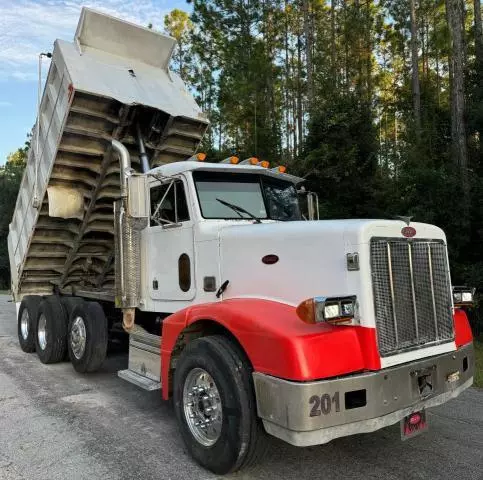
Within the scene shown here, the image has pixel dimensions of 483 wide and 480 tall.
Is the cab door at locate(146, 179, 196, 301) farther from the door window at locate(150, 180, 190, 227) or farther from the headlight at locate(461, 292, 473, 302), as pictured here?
→ the headlight at locate(461, 292, 473, 302)

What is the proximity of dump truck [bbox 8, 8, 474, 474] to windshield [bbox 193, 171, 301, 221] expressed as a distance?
0.05 feet

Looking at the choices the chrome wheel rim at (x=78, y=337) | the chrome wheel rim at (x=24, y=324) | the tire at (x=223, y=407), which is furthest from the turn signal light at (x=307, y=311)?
the chrome wheel rim at (x=24, y=324)

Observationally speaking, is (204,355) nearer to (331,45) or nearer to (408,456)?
(408,456)

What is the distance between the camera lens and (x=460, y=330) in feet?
13.9

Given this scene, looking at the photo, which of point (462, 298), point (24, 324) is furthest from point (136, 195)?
point (24, 324)

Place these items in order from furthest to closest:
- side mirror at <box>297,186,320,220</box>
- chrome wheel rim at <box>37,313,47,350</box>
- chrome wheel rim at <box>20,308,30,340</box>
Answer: chrome wheel rim at <box>20,308,30,340</box>
chrome wheel rim at <box>37,313,47,350</box>
side mirror at <box>297,186,320,220</box>

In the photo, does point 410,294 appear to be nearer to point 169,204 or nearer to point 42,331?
point 169,204

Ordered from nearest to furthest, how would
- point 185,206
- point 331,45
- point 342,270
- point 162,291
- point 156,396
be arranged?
point 342,270
point 185,206
point 162,291
point 156,396
point 331,45

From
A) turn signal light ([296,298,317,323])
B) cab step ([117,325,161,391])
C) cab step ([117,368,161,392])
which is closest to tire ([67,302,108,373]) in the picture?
cab step ([117,325,161,391])

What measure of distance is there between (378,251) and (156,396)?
342cm

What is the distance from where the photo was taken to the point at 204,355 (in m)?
3.79

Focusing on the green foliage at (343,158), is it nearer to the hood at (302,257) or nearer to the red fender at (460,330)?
the red fender at (460,330)

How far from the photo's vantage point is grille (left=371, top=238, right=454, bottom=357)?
349 centimetres

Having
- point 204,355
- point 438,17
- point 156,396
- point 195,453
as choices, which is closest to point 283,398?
point 204,355
